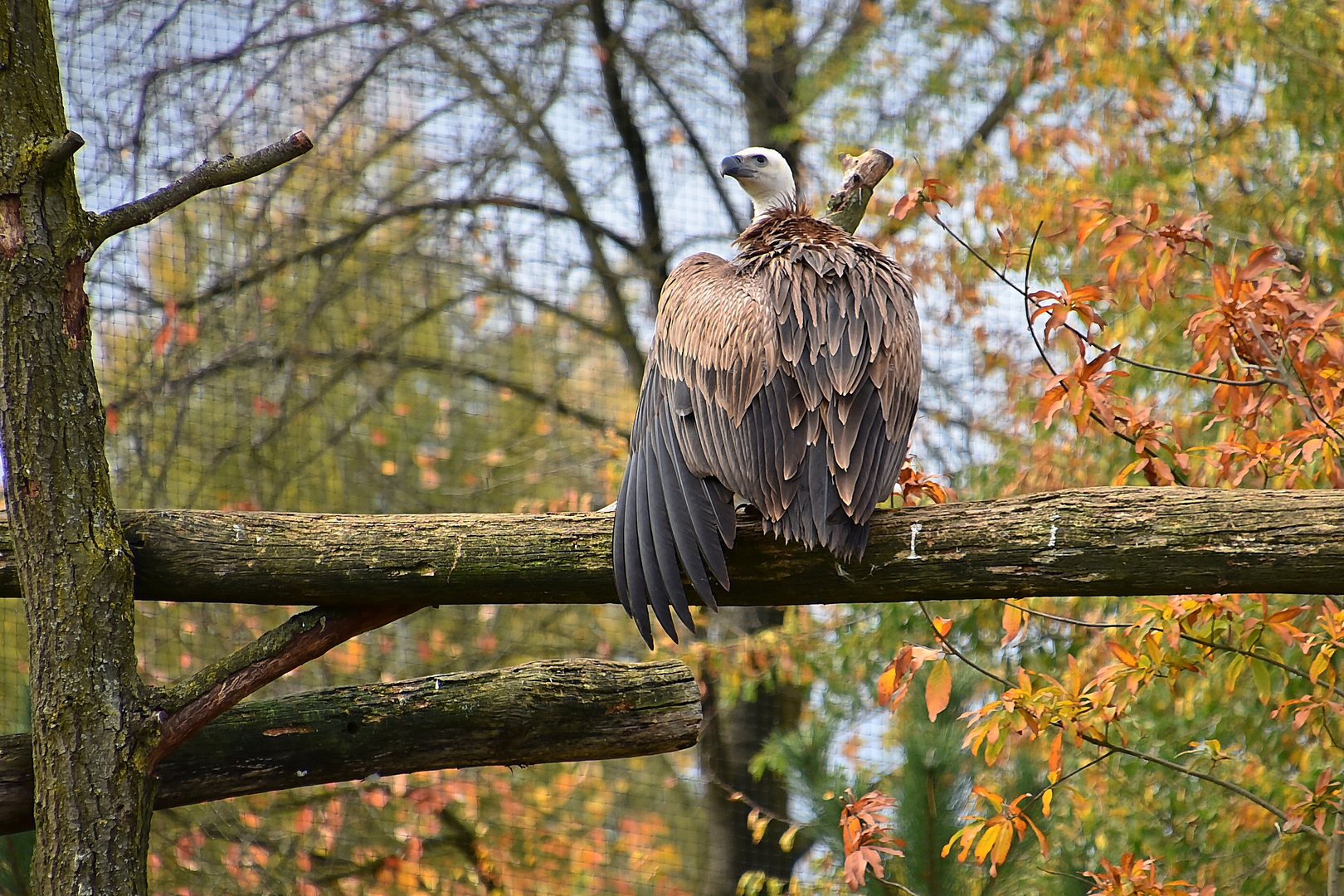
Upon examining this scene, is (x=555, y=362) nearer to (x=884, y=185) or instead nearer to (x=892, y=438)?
(x=884, y=185)

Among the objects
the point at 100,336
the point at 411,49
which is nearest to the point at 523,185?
the point at 411,49

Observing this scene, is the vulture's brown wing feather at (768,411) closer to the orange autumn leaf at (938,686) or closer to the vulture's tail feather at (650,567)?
the vulture's tail feather at (650,567)

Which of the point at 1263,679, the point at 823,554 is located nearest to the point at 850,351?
the point at 823,554

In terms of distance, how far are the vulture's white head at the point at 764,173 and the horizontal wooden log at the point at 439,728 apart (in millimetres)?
1605

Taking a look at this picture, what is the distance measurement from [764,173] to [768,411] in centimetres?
140

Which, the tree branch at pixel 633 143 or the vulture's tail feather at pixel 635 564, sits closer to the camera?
the vulture's tail feather at pixel 635 564

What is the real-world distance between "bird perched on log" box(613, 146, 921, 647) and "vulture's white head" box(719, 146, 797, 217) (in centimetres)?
78

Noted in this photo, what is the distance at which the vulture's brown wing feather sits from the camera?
2.43 meters

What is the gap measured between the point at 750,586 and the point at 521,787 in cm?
461

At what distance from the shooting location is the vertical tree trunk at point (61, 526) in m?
2.27

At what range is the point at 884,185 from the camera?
5984 millimetres

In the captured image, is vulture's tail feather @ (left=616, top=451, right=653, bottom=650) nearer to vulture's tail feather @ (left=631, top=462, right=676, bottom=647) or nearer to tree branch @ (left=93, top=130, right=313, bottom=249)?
vulture's tail feather @ (left=631, top=462, right=676, bottom=647)

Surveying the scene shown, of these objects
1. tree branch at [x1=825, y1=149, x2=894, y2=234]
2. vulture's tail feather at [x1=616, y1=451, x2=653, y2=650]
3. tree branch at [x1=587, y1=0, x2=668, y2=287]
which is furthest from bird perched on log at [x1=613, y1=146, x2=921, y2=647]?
tree branch at [x1=587, y1=0, x2=668, y2=287]

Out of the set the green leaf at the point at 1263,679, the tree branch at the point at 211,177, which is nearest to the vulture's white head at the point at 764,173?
the tree branch at the point at 211,177
